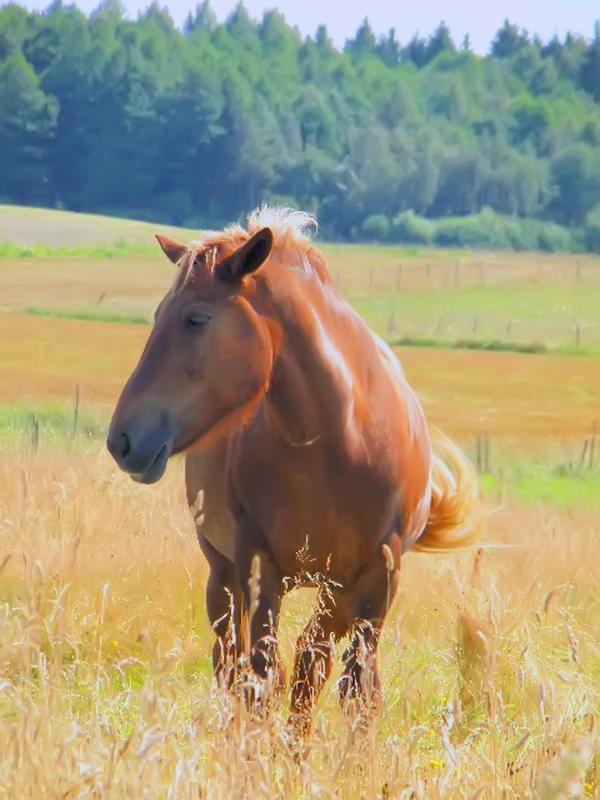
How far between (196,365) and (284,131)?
40.2 m

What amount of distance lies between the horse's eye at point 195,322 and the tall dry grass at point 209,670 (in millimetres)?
682

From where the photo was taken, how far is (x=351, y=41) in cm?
8406

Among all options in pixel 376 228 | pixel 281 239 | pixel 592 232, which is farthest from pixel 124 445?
pixel 592 232

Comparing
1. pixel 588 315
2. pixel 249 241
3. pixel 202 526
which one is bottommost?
pixel 588 315

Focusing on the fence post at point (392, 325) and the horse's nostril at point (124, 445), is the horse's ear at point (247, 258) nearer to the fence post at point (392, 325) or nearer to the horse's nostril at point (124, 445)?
the horse's nostril at point (124, 445)

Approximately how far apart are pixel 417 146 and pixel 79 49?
2417 centimetres

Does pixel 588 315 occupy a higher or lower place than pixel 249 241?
lower

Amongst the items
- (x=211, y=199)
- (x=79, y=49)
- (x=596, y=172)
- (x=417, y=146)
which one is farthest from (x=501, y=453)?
(x=417, y=146)

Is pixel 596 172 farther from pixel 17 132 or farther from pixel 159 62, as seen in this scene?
pixel 17 132

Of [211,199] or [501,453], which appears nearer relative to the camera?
[501,453]

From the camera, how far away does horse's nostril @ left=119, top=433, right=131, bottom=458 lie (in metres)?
3.52

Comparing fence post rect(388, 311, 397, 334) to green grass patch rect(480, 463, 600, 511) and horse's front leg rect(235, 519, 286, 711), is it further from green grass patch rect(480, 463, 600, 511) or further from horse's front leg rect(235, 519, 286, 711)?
horse's front leg rect(235, 519, 286, 711)

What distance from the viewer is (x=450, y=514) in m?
5.23

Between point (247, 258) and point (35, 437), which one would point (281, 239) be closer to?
point (247, 258)
